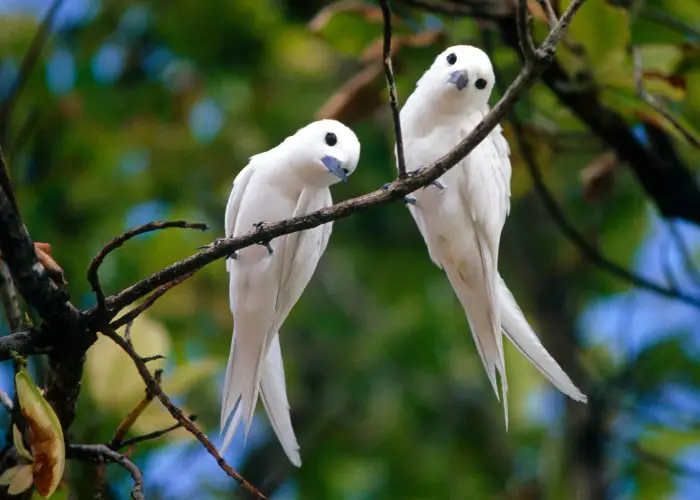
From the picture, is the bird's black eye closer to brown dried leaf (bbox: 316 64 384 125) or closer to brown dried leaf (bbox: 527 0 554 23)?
brown dried leaf (bbox: 527 0 554 23)

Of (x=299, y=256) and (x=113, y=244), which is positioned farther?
(x=299, y=256)

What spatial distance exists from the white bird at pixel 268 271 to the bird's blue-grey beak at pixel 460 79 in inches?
13.1

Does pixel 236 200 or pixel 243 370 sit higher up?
pixel 236 200

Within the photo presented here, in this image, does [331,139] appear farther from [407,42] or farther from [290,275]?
[407,42]

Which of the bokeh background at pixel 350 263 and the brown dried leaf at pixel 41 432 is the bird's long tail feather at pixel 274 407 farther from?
the bokeh background at pixel 350 263

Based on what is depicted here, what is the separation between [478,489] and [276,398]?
520 cm

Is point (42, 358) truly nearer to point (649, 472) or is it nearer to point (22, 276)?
point (22, 276)

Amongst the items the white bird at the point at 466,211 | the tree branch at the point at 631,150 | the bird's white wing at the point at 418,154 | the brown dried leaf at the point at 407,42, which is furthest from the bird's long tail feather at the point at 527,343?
the brown dried leaf at the point at 407,42

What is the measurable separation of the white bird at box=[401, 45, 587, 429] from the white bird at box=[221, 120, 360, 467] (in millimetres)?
242

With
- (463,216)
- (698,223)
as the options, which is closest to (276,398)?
(463,216)

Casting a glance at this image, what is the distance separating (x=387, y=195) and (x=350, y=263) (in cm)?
537

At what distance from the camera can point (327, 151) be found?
180cm

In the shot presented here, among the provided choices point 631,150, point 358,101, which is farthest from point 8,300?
point 631,150

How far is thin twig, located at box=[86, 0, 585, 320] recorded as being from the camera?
144 centimetres
